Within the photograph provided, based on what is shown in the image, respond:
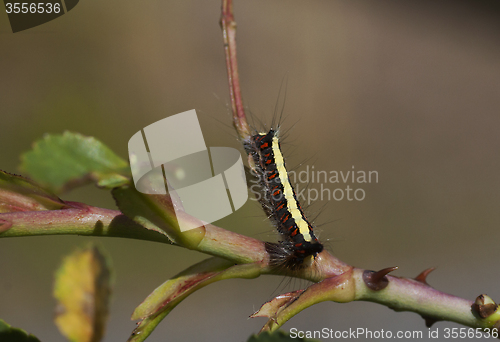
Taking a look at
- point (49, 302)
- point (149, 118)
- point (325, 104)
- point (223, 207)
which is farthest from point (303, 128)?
point (223, 207)

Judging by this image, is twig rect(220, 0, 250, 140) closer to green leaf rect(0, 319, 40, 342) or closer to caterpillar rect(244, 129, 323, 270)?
caterpillar rect(244, 129, 323, 270)

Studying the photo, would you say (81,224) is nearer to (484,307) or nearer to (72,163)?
(72,163)

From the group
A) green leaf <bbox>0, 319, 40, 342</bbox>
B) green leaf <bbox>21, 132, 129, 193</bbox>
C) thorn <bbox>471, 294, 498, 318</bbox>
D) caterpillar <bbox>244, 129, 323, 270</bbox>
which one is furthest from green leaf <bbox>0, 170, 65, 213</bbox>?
thorn <bbox>471, 294, 498, 318</bbox>

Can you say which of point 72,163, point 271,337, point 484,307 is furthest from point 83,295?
point 484,307

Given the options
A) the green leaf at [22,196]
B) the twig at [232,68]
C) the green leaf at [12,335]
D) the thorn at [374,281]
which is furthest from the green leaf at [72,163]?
the thorn at [374,281]

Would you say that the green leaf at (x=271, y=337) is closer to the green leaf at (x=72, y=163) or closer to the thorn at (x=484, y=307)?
the green leaf at (x=72, y=163)
